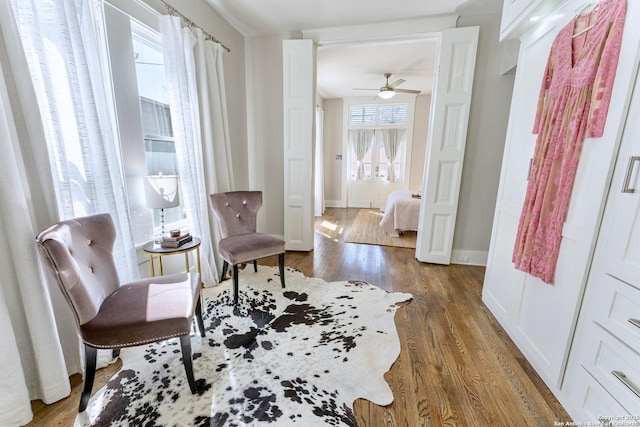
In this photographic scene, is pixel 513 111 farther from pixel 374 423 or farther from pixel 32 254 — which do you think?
pixel 32 254

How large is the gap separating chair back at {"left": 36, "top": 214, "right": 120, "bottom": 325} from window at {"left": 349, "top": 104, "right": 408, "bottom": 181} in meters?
6.00

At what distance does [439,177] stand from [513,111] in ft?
3.64

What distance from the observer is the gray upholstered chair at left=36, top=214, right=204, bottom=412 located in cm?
115

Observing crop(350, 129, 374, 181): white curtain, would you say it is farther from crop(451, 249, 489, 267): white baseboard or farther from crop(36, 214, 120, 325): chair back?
crop(36, 214, 120, 325): chair back

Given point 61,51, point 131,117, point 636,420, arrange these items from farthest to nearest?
point 131,117
point 61,51
point 636,420

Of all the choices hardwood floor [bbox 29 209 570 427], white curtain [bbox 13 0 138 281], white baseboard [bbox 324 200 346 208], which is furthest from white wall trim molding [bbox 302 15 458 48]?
white baseboard [bbox 324 200 346 208]

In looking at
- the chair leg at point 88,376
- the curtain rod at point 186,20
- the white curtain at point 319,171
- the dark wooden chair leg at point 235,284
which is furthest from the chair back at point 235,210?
the white curtain at point 319,171

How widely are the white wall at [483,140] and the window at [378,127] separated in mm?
3617

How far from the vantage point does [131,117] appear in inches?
76.0

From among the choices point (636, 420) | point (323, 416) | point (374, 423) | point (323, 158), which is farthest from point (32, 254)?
point (323, 158)

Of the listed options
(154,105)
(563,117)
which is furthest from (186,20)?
(563,117)

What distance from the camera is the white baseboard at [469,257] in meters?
3.23

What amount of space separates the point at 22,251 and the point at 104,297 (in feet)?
1.40

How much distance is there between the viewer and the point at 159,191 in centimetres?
185
